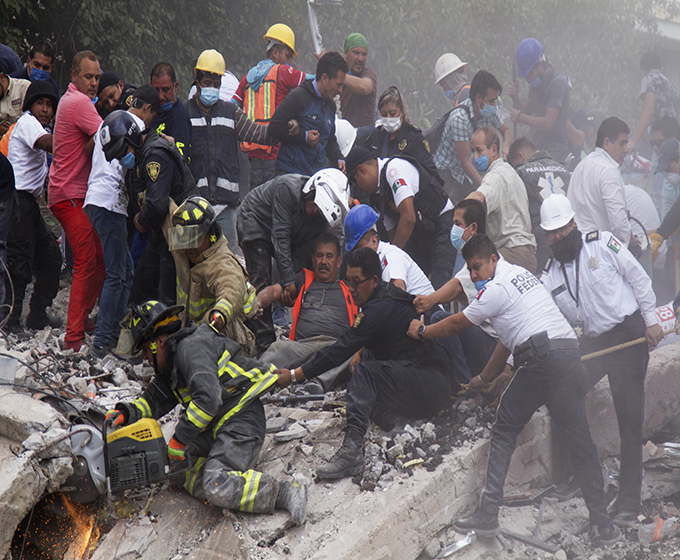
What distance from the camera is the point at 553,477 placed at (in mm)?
4781

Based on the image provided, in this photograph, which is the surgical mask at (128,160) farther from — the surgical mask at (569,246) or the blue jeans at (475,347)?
the surgical mask at (569,246)

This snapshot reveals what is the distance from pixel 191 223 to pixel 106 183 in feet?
3.86

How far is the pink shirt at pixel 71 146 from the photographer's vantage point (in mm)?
5012

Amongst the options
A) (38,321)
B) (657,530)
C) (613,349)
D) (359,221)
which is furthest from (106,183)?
(657,530)

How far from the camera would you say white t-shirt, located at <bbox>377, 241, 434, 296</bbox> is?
4777mm

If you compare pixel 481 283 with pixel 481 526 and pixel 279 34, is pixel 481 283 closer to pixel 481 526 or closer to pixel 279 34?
pixel 481 526

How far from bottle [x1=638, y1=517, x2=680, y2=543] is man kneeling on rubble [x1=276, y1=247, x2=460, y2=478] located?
1.58m

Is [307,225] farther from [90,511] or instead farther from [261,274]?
[90,511]

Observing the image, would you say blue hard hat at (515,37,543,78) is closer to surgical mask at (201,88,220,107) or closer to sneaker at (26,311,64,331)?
surgical mask at (201,88,220,107)

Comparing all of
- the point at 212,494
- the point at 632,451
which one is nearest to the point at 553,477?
the point at 632,451

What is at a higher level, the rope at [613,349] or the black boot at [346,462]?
the rope at [613,349]

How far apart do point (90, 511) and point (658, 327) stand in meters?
3.88

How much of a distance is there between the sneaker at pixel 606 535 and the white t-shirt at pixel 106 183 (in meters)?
4.20

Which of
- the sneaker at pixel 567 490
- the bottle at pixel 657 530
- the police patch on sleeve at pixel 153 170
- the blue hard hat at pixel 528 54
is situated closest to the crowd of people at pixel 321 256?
the police patch on sleeve at pixel 153 170
